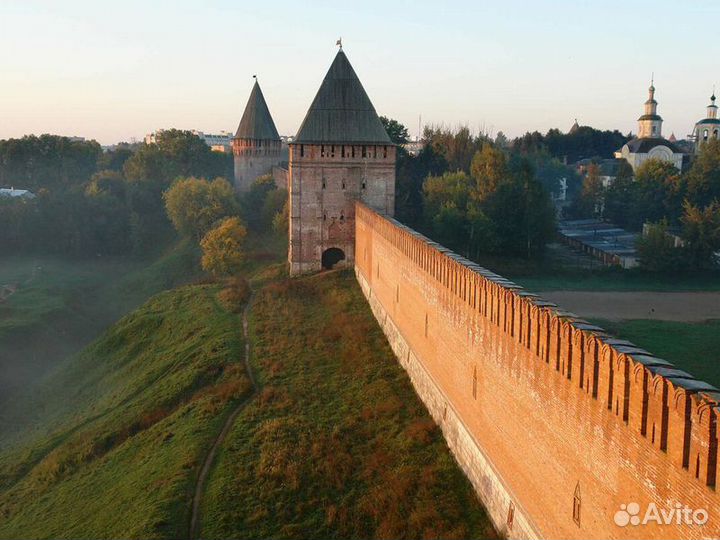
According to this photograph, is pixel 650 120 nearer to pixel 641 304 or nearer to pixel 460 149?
pixel 460 149

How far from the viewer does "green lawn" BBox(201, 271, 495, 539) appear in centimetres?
1385

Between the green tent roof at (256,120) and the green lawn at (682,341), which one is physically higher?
the green tent roof at (256,120)

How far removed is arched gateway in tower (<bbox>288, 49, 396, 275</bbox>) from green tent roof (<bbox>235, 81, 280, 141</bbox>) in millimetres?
24346

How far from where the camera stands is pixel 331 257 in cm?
3356

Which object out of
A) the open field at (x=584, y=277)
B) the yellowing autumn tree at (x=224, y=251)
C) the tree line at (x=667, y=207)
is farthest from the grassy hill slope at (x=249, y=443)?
the tree line at (x=667, y=207)

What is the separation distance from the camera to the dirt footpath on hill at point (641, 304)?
27312 mm

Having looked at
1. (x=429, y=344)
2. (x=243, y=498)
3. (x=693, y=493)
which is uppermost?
(x=693, y=493)

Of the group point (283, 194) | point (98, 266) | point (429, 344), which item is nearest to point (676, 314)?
point (429, 344)

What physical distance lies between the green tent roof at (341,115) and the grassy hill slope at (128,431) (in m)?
8.05

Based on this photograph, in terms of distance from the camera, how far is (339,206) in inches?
1281

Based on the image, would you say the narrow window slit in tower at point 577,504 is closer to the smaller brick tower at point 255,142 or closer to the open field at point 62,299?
the open field at point 62,299

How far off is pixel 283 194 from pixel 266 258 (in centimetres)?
703

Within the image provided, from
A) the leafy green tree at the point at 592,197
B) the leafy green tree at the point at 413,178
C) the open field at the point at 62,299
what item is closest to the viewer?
the open field at the point at 62,299

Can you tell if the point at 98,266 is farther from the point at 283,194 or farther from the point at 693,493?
the point at 693,493
